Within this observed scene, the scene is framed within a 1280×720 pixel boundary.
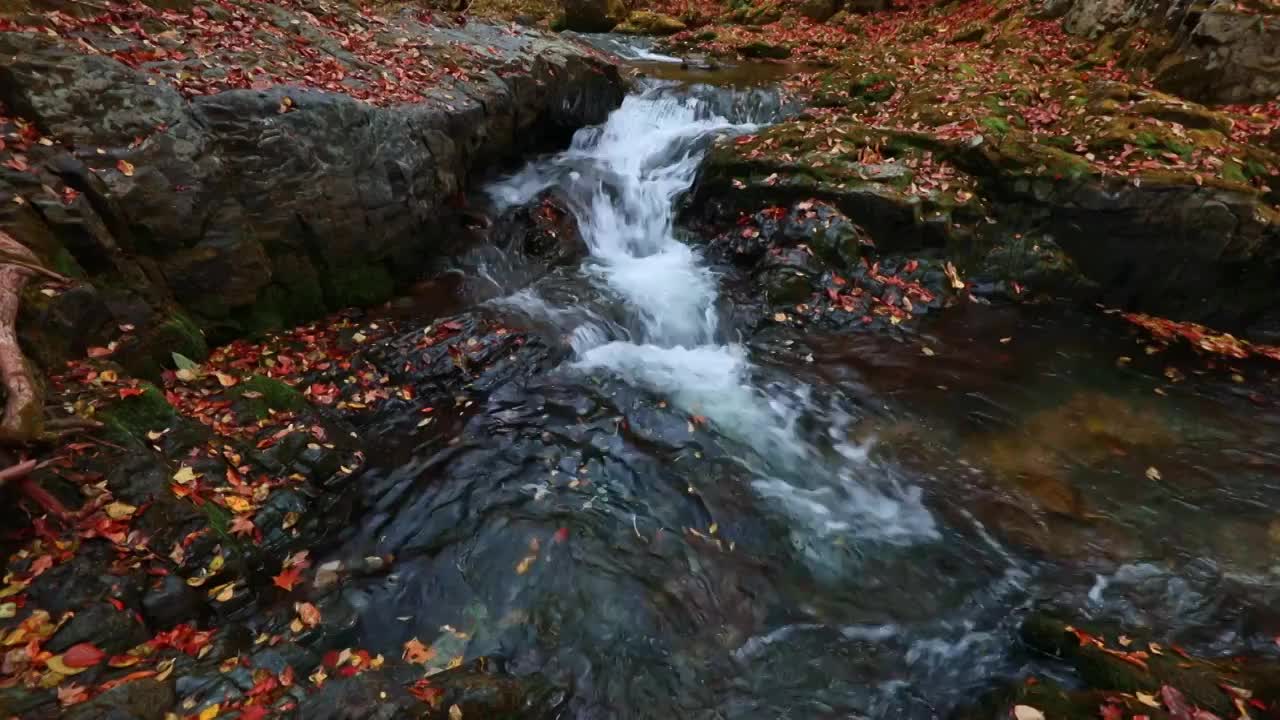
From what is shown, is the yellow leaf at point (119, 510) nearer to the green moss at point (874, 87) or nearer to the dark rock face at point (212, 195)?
the dark rock face at point (212, 195)

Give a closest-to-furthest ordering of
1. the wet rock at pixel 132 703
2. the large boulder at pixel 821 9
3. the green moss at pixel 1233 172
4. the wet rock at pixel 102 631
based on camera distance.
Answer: the wet rock at pixel 132 703
the wet rock at pixel 102 631
the green moss at pixel 1233 172
the large boulder at pixel 821 9

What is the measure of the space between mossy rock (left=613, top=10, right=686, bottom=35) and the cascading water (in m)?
9.41

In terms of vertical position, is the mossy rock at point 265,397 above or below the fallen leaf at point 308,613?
above

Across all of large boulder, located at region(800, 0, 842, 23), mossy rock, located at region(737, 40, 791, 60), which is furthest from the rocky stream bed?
large boulder, located at region(800, 0, 842, 23)

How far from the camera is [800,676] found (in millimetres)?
4309

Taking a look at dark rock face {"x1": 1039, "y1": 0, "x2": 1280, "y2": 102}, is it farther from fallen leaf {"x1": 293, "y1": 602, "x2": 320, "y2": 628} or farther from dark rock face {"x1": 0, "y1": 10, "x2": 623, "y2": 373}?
fallen leaf {"x1": 293, "y1": 602, "x2": 320, "y2": 628}

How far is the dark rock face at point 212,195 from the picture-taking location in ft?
15.7

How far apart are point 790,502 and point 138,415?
5523 mm

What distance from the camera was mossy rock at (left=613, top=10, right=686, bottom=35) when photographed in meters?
21.1

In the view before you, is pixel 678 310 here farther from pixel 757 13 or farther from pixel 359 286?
pixel 757 13

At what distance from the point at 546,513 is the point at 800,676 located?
96.4 inches

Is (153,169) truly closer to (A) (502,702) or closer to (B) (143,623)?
(B) (143,623)

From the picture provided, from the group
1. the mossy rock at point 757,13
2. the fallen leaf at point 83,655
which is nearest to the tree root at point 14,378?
the fallen leaf at point 83,655

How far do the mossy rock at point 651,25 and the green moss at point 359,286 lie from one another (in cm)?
1756
